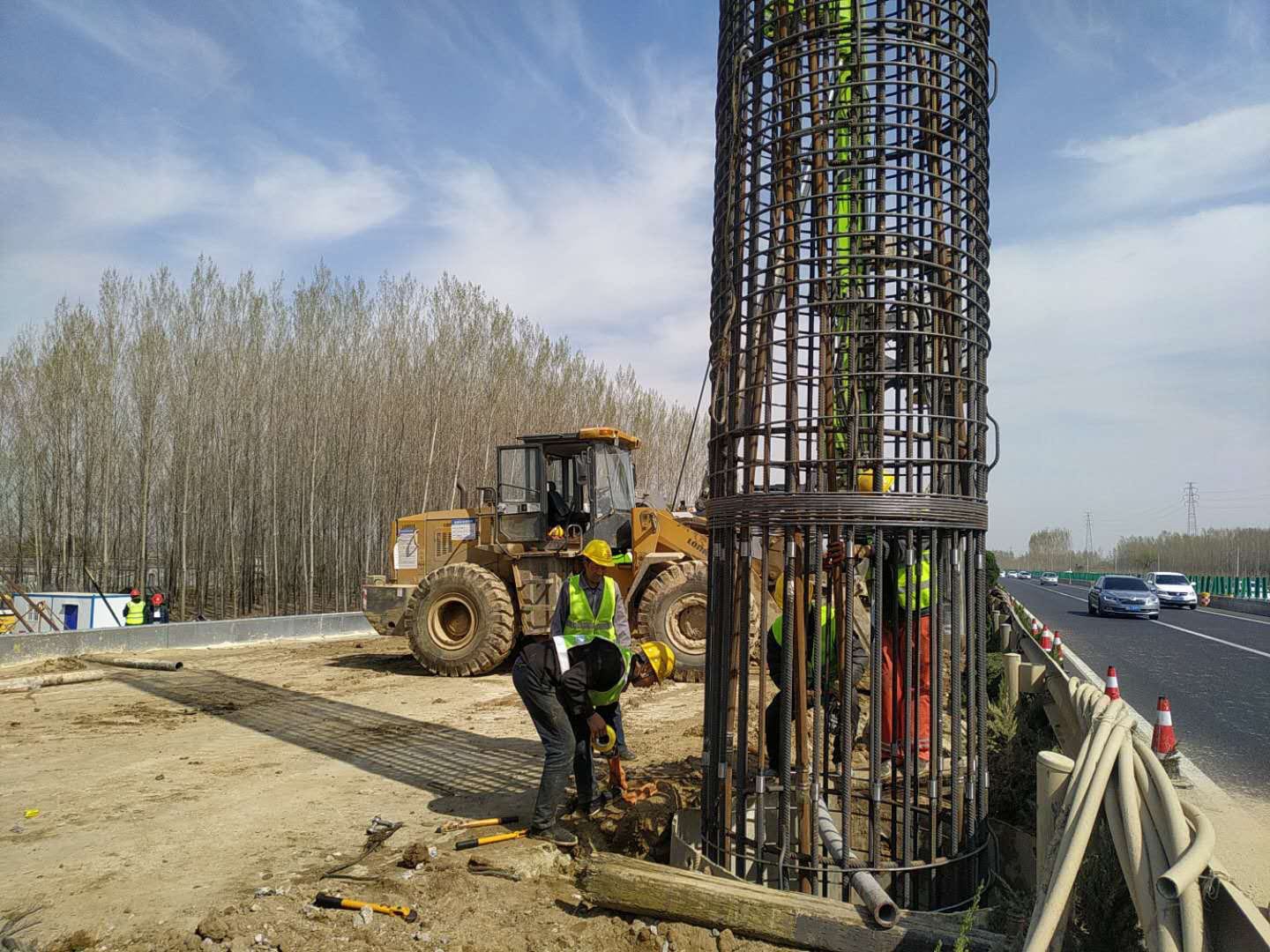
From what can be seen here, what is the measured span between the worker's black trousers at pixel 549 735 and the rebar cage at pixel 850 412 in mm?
1419

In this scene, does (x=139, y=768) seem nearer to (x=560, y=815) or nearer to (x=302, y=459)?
(x=560, y=815)

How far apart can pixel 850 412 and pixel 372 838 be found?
12.5 feet

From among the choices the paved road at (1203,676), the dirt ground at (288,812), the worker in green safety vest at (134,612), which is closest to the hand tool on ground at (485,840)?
the dirt ground at (288,812)

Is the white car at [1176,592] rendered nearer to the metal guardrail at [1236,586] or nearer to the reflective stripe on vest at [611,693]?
the metal guardrail at [1236,586]

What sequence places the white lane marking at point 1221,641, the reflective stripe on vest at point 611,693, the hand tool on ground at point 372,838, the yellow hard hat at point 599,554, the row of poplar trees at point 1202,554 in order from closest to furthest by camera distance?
the hand tool on ground at point 372,838
the reflective stripe on vest at point 611,693
the yellow hard hat at point 599,554
the white lane marking at point 1221,641
the row of poplar trees at point 1202,554

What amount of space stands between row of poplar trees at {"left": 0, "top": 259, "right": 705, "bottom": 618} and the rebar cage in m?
19.0

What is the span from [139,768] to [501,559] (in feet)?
20.1

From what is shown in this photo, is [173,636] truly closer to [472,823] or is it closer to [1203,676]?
[472,823]

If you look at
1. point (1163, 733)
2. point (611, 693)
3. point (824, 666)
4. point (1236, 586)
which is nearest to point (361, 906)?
point (611, 693)

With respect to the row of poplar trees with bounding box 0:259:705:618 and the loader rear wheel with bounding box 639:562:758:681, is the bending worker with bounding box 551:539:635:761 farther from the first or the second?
the row of poplar trees with bounding box 0:259:705:618

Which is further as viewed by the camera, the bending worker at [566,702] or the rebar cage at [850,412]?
the bending worker at [566,702]

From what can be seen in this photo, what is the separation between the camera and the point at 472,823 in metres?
5.68

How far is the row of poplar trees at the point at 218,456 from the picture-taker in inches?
856

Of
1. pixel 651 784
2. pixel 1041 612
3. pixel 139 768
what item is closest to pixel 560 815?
pixel 651 784
